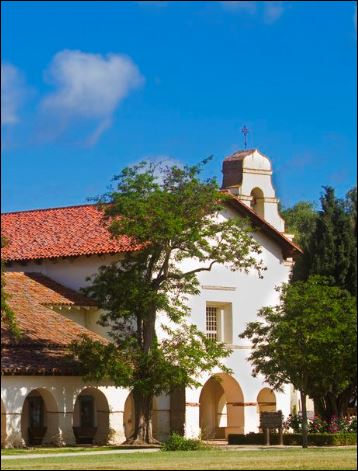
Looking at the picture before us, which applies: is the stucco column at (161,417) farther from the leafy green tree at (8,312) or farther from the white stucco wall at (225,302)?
the leafy green tree at (8,312)

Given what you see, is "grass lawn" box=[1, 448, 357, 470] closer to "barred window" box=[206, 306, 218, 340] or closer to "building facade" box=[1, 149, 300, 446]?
"building facade" box=[1, 149, 300, 446]

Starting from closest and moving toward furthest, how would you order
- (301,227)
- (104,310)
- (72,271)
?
(104,310)
(72,271)
(301,227)

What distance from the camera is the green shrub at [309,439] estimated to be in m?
43.6

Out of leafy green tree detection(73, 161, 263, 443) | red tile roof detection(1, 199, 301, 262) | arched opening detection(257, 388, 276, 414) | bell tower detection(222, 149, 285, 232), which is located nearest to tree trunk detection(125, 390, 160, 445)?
leafy green tree detection(73, 161, 263, 443)

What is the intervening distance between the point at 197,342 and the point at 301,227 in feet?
148

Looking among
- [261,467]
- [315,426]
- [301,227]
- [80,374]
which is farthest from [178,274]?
[301,227]

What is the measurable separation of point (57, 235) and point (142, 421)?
1175cm

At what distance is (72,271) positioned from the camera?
50.6 metres

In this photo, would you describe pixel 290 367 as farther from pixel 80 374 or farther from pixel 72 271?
pixel 72 271

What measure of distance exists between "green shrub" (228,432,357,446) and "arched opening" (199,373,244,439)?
555cm

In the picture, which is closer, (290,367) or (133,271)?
(290,367)

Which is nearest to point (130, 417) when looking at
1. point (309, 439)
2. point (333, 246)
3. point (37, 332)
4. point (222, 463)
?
point (37, 332)

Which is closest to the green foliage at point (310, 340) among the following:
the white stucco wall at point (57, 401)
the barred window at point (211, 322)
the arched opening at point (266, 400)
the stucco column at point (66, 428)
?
the white stucco wall at point (57, 401)

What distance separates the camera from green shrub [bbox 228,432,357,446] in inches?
1718
